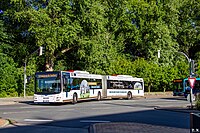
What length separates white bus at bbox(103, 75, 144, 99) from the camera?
40.4m

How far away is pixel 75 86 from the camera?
3269 centimetres

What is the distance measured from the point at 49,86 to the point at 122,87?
14.0 meters

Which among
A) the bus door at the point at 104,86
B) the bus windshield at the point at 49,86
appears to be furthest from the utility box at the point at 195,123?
the bus door at the point at 104,86

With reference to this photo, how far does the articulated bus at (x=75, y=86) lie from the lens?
3012 centimetres

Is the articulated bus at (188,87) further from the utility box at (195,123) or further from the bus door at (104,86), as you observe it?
the utility box at (195,123)

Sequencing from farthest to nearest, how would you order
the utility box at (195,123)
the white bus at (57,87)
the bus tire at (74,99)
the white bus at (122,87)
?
1. the white bus at (122,87)
2. the bus tire at (74,99)
3. the white bus at (57,87)
4. the utility box at (195,123)

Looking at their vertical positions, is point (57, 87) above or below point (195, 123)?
above

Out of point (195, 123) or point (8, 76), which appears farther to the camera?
point (8, 76)

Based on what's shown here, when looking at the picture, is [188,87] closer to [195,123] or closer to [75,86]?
[75,86]

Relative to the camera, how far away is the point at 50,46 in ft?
139

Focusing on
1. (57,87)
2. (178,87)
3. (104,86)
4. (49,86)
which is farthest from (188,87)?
(49,86)

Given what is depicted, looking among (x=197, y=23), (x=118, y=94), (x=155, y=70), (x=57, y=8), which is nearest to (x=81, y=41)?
(x=57, y=8)

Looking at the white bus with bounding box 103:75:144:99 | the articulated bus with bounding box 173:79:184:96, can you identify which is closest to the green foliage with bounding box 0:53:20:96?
the white bus with bounding box 103:75:144:99

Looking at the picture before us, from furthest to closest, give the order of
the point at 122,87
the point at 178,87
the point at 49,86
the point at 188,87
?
the point at 178,87, the point at 188,87, the point at 122,87, the point at 49,86
